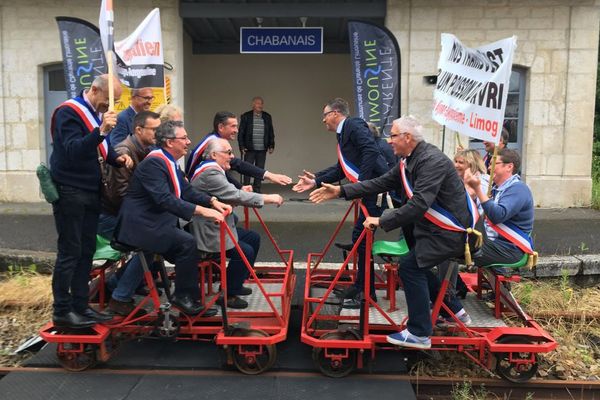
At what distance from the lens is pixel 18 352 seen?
4996 mm

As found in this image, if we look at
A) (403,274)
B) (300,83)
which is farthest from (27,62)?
(403,274)

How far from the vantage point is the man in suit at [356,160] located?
5.30 meters

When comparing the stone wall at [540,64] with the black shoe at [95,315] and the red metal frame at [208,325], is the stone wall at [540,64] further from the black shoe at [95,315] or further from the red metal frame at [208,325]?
the black shoe at [95,315]

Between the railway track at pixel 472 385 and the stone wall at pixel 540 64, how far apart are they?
7142 mm

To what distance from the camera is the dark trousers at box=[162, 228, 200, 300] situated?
452 centimetres

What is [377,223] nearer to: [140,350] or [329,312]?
[329,312]

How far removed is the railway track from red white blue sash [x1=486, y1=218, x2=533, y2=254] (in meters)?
1.05

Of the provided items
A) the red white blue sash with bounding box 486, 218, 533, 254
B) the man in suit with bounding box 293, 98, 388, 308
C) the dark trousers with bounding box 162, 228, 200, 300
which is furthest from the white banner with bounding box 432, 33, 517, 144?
the dark trousers with bounding box 162, 228, 200, 300

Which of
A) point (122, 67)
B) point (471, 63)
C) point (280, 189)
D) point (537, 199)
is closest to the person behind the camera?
point (471, 63)

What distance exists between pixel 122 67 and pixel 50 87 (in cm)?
571

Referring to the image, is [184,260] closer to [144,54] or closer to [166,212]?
[166,212]

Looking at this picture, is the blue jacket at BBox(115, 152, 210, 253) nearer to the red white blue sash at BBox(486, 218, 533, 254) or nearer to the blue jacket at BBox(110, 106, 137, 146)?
the blue jacket at BBox(110, 106, 137, 146)

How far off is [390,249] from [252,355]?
1476mm

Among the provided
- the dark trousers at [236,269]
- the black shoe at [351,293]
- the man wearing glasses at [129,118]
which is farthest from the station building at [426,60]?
the dark trousers at [236,269]
